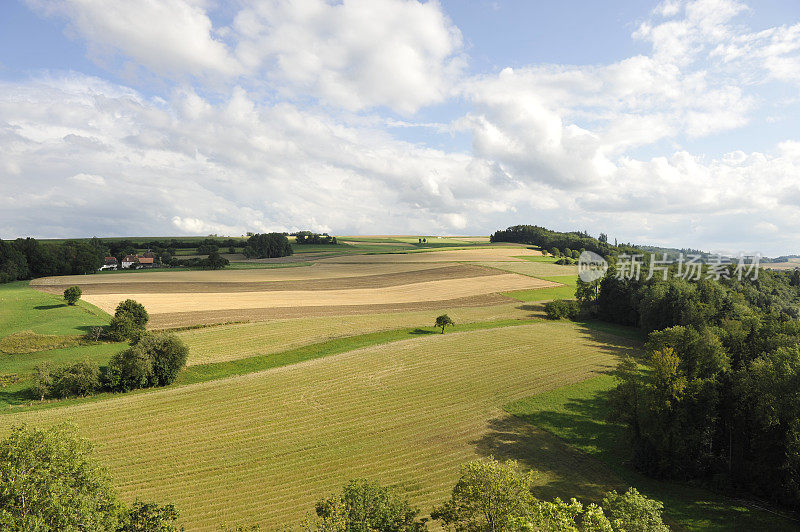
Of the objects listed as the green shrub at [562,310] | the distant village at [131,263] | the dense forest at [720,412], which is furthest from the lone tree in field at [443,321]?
the distant village at [131,263]

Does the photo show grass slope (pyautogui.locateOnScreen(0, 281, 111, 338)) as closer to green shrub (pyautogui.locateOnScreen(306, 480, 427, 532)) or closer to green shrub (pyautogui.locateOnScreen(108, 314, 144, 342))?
green shrub (pyautogui.locateOnScreen(108, 314, 144, 342))

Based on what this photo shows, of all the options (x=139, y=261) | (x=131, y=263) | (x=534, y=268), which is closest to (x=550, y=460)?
(x=534, y=268)

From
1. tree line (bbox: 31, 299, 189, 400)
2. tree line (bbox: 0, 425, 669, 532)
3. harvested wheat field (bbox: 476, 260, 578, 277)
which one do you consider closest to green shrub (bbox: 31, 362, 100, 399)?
tree line (bbox: 31, 299, 189, 400)

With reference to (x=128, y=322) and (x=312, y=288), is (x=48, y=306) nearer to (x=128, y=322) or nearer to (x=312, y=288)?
(x=128, y=322)

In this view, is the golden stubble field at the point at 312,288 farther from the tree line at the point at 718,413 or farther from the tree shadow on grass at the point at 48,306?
the tree line at the point at 718,413

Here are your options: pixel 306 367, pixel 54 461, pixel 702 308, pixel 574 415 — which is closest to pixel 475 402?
pixel 574 415

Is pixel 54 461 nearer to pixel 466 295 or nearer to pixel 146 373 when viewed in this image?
pixel 146 373
